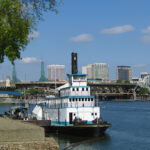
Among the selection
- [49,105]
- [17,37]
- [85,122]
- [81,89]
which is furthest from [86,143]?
[17,37]

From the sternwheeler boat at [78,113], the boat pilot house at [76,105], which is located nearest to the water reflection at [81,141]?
the sternwheeler boat at [78,113]

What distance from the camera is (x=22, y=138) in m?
9.35

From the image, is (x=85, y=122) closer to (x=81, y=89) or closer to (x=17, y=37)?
(x=81, y=89)

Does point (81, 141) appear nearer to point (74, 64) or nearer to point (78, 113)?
point (78, 113)

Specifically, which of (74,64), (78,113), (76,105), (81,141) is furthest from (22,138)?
(74,64)

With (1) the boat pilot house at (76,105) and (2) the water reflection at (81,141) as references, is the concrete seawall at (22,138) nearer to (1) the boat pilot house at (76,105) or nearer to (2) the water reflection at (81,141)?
(2) the water reflection at (81,141)

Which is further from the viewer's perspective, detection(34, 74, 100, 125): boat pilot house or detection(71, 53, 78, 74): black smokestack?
detection(71, 53, 78, 74): black smokestack

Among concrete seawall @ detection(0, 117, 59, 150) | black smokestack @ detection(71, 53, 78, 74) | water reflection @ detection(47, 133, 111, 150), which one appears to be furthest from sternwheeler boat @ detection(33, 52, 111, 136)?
concrete seawall @ detection(0, 117, 59, 150)

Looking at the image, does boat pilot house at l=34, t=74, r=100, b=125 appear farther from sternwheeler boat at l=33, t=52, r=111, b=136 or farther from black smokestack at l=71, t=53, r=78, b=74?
black smokestack at l=71, t=53, r=78, b=74

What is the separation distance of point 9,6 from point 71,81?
29.6 metres

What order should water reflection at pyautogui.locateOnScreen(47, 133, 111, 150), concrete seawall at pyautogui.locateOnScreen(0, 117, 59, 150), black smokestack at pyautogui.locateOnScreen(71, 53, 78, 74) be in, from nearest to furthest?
concrete seawall at pyautogui.locateOnScreen(0, 117, 59, 150) → water reflection at pyautogui.locateOnScreen(47, 133, 111, 150) → black smokestack at pyautogui.locateOnScreen(71, 53, 78, 74)

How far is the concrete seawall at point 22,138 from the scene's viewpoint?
360 inches

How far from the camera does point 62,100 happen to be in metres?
43.7

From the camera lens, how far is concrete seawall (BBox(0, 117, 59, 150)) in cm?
914
